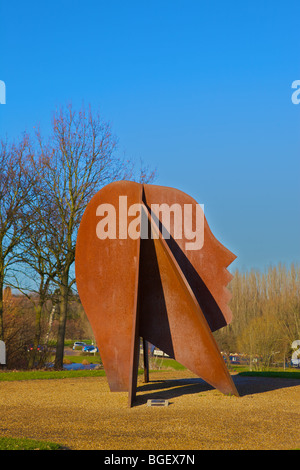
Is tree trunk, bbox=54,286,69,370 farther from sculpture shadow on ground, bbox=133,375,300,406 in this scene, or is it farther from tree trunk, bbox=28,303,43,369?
sculpture shadow on ground, bbox=133,375,300,406

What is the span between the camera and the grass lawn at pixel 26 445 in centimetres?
691

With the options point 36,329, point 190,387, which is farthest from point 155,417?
point 36,329

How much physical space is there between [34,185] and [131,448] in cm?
1652

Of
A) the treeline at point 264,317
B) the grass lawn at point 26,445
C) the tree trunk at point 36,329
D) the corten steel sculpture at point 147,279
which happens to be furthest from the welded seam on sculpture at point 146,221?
the treeline at point 264,317

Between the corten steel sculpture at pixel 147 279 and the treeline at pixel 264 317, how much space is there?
53.5ft

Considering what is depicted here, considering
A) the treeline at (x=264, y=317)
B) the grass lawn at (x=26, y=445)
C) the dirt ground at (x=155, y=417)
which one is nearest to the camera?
the grass lawn at (x=26, y=445)

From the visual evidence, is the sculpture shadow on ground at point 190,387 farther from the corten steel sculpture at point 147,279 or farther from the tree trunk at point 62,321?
the tree trunk at point 62,321

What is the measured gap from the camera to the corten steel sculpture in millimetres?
11719

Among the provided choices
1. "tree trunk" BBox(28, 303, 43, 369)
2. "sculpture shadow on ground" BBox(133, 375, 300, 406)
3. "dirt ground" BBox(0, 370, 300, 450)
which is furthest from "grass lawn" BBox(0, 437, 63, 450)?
"tree trunk" BBox(28, 303, 43, 369)

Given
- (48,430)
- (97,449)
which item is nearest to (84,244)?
(48,430)

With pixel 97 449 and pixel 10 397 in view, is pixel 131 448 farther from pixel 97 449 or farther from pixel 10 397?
pixel 10 397

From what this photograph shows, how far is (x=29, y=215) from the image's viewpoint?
855 inches

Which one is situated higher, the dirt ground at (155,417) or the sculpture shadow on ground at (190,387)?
the dirt ground at (155,417)
